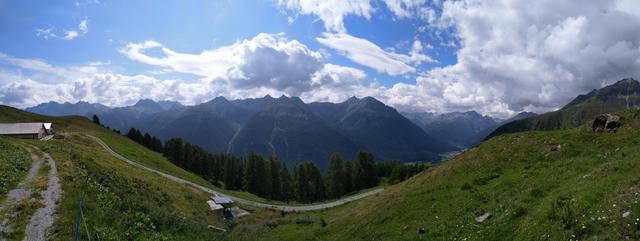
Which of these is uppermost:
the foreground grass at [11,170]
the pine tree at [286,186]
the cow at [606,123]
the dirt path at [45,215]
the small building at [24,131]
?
the cow at [606,123]

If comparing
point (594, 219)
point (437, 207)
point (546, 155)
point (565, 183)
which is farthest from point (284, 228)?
point (594, 219)

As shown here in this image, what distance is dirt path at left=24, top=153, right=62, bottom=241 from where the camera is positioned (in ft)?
67.2

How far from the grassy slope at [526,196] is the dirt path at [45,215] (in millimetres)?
21946

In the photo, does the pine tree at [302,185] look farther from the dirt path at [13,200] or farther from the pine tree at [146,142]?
the dirt path at [13,200]

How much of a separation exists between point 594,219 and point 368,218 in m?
23.4

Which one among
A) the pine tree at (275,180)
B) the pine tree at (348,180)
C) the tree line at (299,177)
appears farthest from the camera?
the pine tree at (275,180)

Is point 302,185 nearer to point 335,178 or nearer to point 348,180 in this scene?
point 335,178

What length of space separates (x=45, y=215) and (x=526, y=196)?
29118mm

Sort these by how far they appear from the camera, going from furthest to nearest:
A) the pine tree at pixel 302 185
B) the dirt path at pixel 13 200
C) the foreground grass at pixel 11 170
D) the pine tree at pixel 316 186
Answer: the pine tree at pixel 316 186 → the pine tree at pixel 302 185 → the foreground grass at pixel 11 170 → the dirt path at pixel 13 200

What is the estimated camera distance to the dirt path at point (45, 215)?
20484 millimetres

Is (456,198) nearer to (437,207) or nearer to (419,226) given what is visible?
(437,207)

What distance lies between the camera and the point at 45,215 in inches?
915

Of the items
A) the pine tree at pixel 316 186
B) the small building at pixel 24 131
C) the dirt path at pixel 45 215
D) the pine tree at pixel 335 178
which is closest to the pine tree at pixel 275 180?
the pine tree at pixel 316 186

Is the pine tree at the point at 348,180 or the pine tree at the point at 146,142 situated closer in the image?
the pine tree at the point at 348,180
